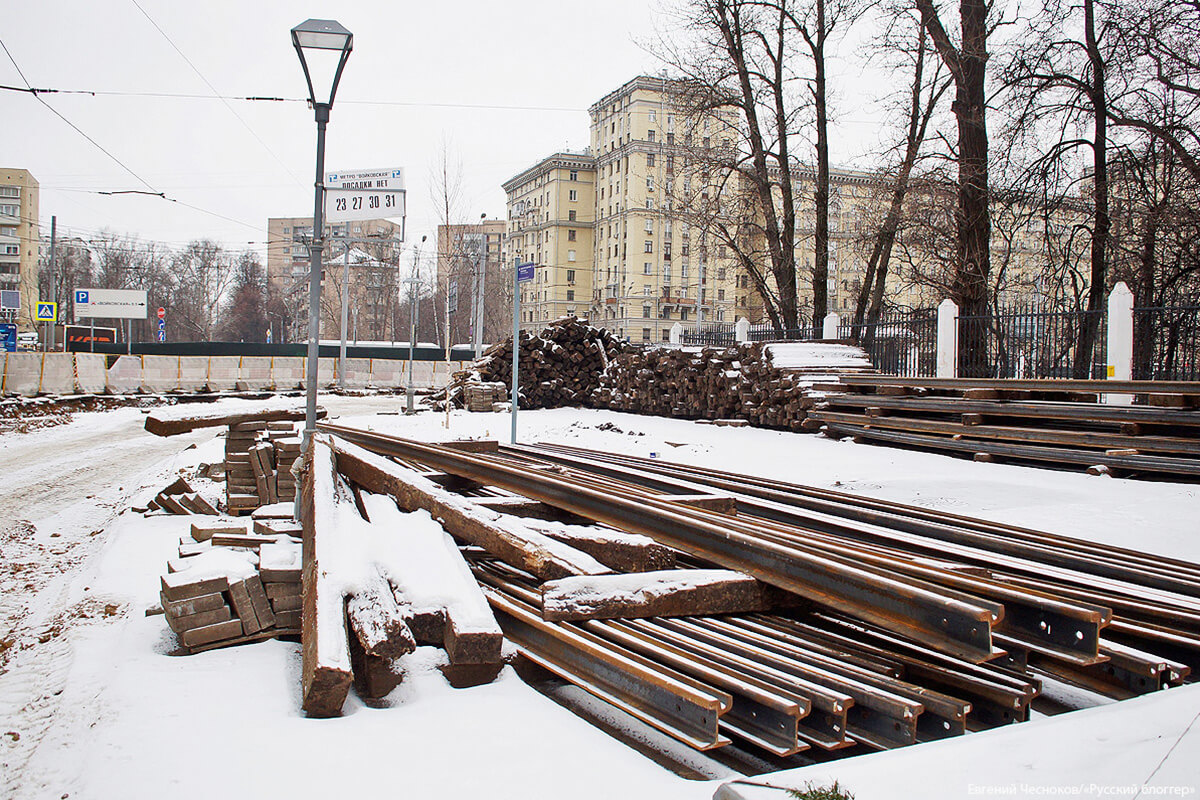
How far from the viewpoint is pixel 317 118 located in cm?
926

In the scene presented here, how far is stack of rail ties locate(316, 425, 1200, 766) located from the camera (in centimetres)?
287

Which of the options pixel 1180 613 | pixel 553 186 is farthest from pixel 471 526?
pixel 553 186

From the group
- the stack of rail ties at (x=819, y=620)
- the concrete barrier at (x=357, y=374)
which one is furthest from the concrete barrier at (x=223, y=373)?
the stack of rail ties at (x=819, y=620)

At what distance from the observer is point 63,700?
12.6 feet

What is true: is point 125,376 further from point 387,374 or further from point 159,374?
point 387,374

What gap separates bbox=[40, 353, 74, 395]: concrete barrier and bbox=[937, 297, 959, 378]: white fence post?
2811 cm

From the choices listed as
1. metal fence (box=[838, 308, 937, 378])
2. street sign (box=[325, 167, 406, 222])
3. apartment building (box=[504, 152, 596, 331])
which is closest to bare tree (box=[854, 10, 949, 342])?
metal fence (box=[838, 308, 937, 378])

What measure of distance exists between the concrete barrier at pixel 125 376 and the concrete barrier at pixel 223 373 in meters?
2.72

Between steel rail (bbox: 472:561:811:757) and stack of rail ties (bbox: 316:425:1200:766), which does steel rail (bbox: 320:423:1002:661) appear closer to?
stack of rail ties (bbox: 316:425:1200:766)

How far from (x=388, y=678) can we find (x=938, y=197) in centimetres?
1778

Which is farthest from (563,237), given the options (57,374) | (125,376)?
(57,374)

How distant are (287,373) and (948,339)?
2969 centimetres

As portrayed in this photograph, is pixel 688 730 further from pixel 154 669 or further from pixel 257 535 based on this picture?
pixel 257 535

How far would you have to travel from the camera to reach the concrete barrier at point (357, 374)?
125 feet
